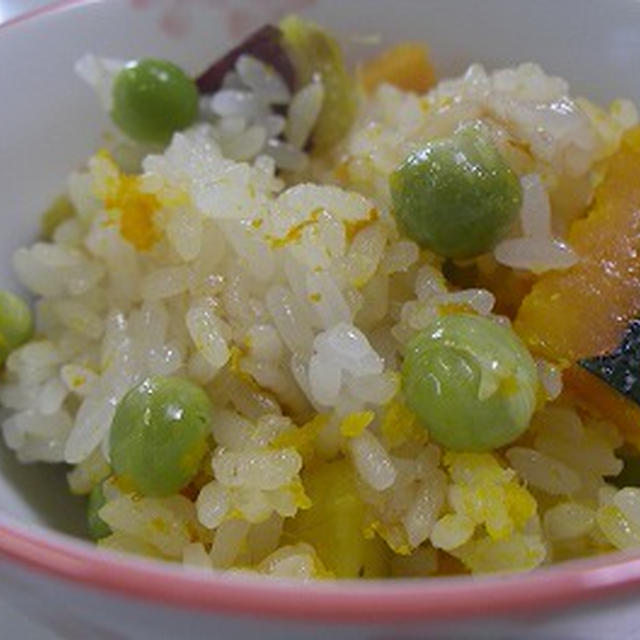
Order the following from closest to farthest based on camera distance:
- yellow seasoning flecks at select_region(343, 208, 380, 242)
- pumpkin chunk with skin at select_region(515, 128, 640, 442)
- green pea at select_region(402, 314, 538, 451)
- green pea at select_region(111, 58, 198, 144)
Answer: green pea at select_region(402, 314, 538, 451) < pumpkin chunk with skin at select_region(515, 128, 640, 442) < yellow seasoning flecks at select_region(343, 208, 380, 242) < green pea at select_region(111, 58, 198, 144)

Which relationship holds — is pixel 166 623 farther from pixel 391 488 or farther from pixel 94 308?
pixel 94 308

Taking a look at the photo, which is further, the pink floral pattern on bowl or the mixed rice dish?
the pink floral pattern on bowl

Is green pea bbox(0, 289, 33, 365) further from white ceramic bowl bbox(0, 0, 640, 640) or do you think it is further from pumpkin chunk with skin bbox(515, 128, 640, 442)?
pumpkin chunk with skin bbox(515, 128, 640, 442)

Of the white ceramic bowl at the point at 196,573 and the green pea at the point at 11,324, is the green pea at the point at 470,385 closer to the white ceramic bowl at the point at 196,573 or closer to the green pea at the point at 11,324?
the white ceramic bowl at the point at 196,573

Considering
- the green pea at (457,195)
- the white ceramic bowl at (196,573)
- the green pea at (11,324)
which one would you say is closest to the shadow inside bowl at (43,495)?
the white ceramic bowl at (196,573)

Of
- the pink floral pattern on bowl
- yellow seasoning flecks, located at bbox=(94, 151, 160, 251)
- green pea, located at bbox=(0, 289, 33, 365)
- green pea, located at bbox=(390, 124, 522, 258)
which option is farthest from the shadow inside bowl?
the pink floral pattern on bowl

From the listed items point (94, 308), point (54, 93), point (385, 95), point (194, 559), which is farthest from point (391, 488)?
point (54, 93)

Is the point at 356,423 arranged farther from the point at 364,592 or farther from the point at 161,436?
the point at 364,592
